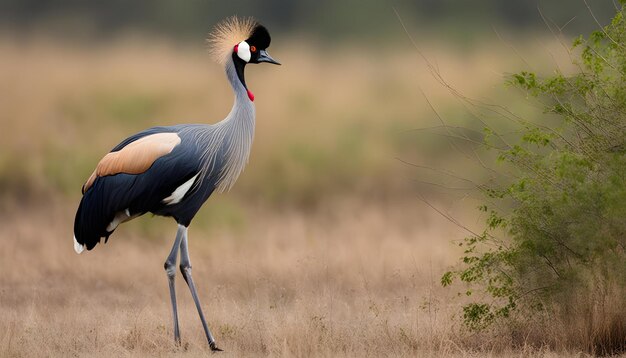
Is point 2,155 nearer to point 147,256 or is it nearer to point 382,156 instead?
point 147,256

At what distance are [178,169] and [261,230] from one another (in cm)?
565

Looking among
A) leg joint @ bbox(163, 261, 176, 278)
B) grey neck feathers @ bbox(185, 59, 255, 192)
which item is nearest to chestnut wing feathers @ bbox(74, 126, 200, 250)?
grey neck feathers @ bbox(185, 59, 255, 192)

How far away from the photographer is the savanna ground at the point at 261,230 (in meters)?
9.40

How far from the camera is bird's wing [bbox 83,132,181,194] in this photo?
9.02 metres

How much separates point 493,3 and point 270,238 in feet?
28.7

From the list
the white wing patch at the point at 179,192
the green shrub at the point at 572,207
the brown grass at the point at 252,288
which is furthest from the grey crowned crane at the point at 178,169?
the green shrub at the point at 572,207

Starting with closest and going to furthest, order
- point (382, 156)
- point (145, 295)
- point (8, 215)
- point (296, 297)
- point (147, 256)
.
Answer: point (296, 297) < point (145, 295) < point (147, 256) < point (8, 215) < point (382, 156)

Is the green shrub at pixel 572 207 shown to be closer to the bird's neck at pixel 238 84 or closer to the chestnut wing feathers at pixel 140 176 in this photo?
the bird's neck at pixel 238 84

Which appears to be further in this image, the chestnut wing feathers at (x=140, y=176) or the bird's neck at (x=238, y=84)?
the bird's neck at (x=238, y=84)

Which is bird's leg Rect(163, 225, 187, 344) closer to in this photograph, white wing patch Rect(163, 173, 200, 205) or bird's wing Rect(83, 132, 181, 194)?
white wing patch Rect(163, 173, 200, 205)

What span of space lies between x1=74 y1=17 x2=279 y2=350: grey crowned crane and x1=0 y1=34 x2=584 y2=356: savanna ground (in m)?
0.94

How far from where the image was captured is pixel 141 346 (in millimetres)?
9227

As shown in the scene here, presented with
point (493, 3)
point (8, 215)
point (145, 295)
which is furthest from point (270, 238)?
point (493, 3)

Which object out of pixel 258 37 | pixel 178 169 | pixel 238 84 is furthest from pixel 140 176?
pixel 258 37
